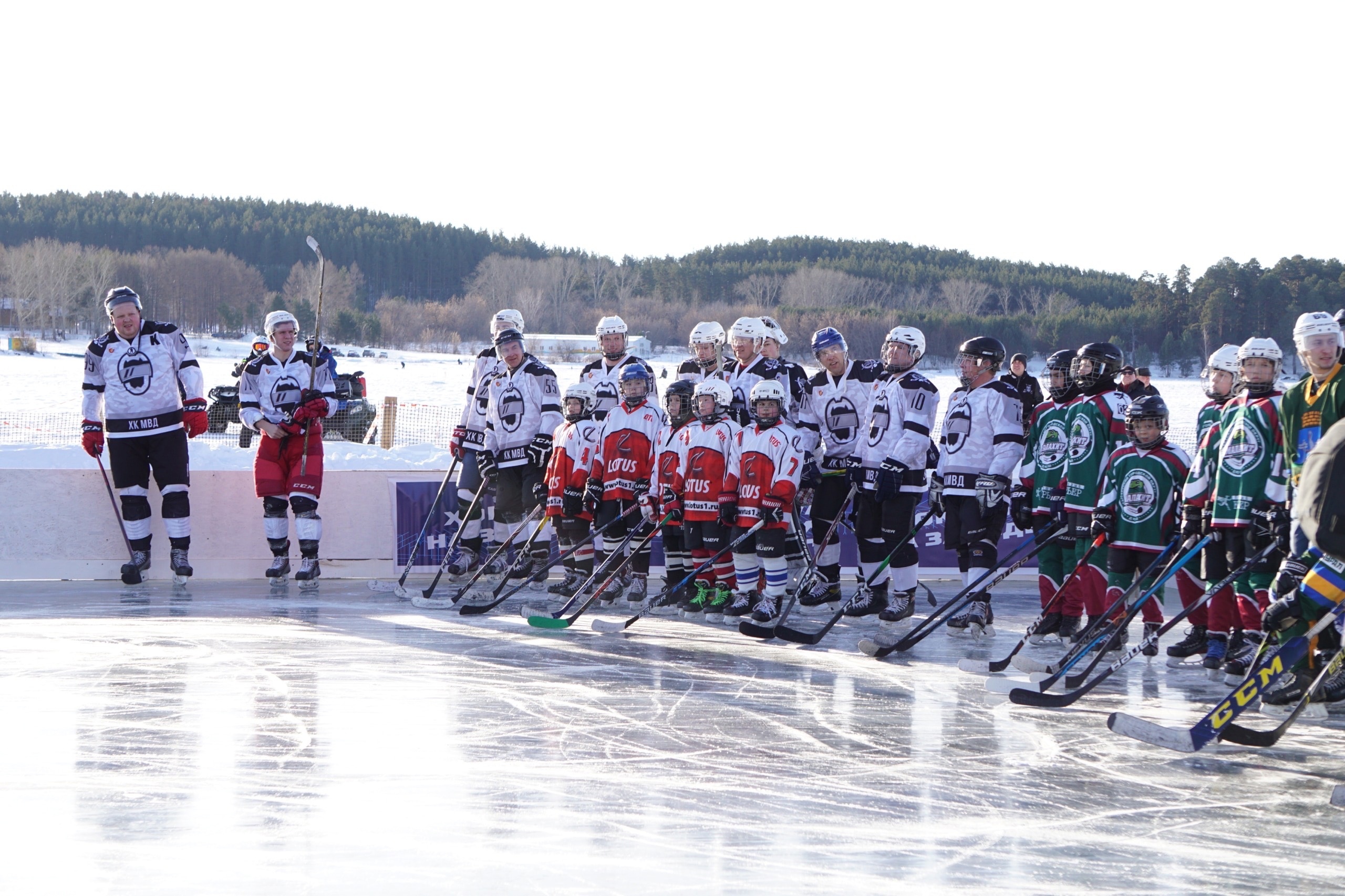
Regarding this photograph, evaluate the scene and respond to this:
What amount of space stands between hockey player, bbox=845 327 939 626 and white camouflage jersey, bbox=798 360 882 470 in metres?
0.39

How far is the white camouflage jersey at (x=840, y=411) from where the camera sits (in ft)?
25.1

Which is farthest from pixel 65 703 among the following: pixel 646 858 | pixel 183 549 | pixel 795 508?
pixel 795 508

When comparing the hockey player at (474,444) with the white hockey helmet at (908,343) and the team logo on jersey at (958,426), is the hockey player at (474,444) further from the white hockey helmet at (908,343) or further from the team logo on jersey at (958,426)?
the team logo on jersey at (958,426)

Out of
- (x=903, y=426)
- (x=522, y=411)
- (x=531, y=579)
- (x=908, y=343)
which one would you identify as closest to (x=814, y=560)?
(x=903, y=426)

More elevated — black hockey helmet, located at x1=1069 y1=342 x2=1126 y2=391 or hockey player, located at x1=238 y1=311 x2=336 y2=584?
black hockey helmet, located at x1=1069 y1=342 x2=1126 y2=391

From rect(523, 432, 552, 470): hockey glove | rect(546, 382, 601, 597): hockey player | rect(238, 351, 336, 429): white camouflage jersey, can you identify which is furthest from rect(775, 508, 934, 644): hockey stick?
rect(238, 351, 336, 429): white camouflage jersey

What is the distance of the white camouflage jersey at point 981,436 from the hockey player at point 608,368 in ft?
7.70

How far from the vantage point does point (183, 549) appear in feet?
26.9

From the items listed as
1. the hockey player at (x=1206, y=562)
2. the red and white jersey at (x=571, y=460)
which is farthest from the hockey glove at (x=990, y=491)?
the red and white jersey at (x=571, y=460)

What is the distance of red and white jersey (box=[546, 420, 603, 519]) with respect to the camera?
7684mm

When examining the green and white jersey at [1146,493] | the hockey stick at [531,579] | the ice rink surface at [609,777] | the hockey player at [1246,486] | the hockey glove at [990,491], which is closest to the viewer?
the ice rink surface at [609,777]

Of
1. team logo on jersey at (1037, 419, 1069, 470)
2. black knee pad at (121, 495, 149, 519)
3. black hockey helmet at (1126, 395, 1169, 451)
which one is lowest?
black knee pad at (121, 495, 149, 519)

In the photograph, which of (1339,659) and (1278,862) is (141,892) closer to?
(1278,862)

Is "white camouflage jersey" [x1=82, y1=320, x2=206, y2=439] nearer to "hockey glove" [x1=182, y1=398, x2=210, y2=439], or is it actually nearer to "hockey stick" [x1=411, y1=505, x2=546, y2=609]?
"hockey glove" [x1=182, y1=398, x2=210, y2=439]
